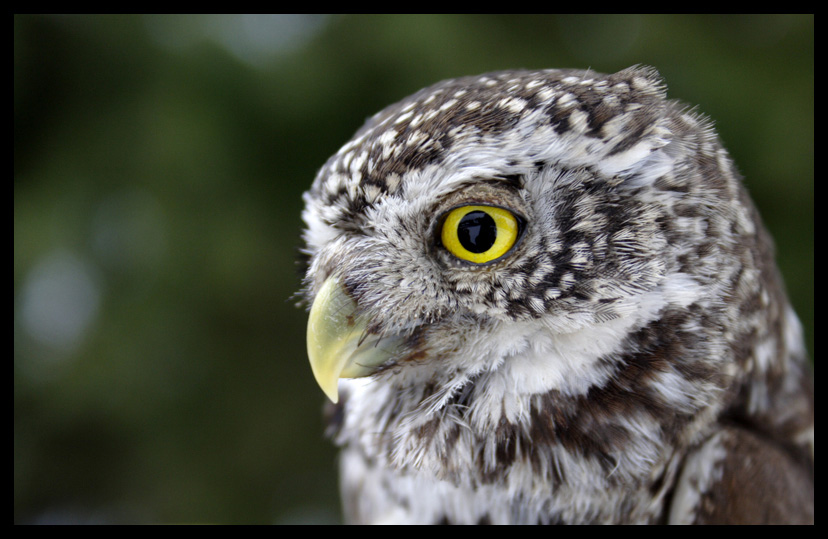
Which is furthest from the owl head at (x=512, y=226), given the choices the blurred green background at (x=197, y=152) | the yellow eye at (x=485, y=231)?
the blurred green background at (x=197, y=152)

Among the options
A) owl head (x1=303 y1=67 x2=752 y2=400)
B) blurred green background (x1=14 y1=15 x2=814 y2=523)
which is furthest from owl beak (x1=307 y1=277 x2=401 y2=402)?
blurred green background (x1=14 y1=15 x2=814 y2=523)

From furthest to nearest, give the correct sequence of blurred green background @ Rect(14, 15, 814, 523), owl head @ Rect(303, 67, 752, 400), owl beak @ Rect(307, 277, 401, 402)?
blurred green background @ Rect(14, 15, 814, 523)
owl beak @ Rect(307, 277, 401, 402)
owl head @ Rect(303, 67, 752, 400)

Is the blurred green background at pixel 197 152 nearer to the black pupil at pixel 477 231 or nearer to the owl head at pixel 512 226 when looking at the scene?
the owl head at pixel 512 226

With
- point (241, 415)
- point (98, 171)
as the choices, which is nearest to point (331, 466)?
point (241, 415)

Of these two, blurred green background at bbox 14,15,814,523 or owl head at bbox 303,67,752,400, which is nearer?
owl head at bbox 303,67,752,400

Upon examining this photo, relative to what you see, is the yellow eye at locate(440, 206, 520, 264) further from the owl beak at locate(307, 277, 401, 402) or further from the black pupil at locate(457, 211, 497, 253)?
the owl beak at locate(307, 277, 401, 402)

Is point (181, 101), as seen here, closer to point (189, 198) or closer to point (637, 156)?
point (189, 198)

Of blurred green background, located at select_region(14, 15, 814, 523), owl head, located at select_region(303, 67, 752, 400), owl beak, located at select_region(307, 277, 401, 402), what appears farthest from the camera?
blurred green background, located at select_region(14, 15, 814, 523)
